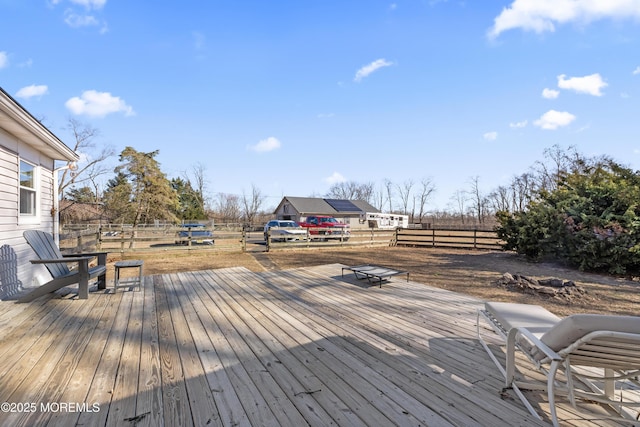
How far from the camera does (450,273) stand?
742 centimetres

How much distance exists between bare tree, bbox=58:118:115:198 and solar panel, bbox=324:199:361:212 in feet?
67.1

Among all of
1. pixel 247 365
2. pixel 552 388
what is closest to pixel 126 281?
pixel 247 365

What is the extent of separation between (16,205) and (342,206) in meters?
27.8

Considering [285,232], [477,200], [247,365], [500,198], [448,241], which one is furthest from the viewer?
[477,200]

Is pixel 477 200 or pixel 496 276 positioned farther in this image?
pixel 477 200

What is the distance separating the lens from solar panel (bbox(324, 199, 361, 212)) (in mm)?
30836

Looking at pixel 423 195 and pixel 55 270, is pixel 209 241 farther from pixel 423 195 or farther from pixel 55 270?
pixel 423 195

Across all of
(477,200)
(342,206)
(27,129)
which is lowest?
(342,206)

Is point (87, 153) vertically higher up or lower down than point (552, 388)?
higher up

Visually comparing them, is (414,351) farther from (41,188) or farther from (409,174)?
(409,174)


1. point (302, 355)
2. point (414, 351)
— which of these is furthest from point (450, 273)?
point (302, 355)

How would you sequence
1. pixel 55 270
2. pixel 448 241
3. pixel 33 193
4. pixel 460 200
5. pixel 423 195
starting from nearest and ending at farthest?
pixel 55 270
pixel 33 193
pixel 448 241
pixel 460 200
pixel 423 195

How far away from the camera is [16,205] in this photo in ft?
15.3

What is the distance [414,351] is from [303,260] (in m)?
7.46
